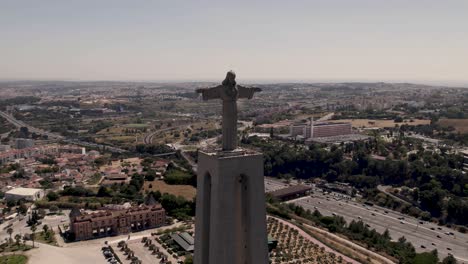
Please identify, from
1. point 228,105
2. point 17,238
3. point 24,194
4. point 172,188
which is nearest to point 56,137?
point 24,194

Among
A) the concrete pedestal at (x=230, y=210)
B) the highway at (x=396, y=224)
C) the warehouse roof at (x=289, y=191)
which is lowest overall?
the highway at (x=396, y=224)

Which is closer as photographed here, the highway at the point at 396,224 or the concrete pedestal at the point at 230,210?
the concrete pedestal at the point at 230,210

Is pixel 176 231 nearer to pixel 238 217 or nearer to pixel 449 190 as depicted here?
pixel 238 217

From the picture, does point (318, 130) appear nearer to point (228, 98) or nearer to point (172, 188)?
point (172, 188)

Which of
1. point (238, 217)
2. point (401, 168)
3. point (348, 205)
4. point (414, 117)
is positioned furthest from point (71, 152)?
point (414, 117)

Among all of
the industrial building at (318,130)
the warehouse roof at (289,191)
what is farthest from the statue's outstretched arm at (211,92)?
the industrial building at (318,130)

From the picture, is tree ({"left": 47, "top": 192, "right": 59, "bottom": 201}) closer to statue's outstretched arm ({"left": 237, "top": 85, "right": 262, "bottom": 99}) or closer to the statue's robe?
the statue's robe

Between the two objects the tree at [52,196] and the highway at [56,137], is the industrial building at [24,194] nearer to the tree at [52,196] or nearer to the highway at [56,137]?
the tree at [52,196]

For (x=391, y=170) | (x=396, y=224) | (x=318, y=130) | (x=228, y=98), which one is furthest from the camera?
(x=318, y=130)
